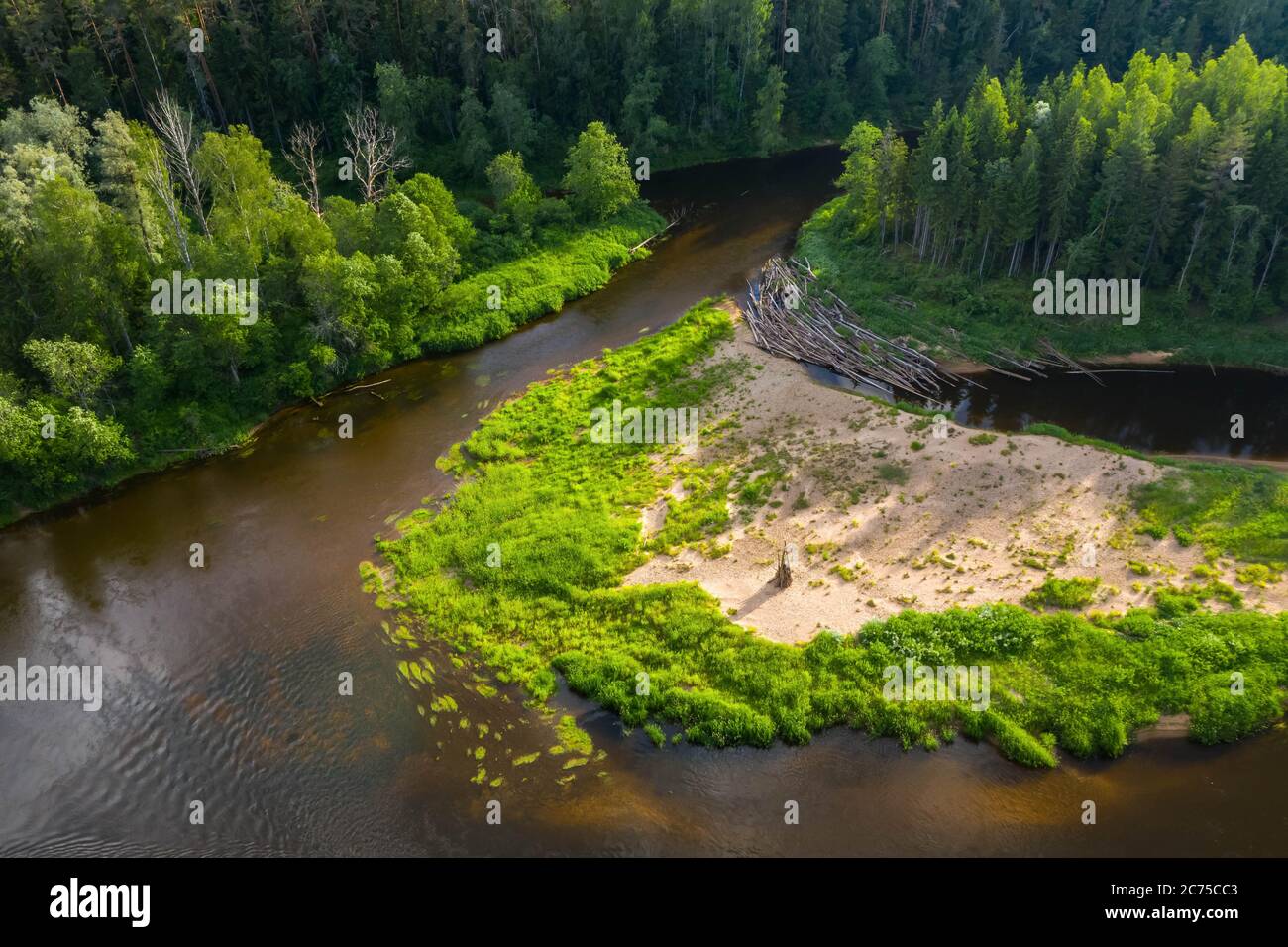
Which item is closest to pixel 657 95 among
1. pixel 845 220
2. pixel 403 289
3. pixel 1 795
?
pixel 845 220

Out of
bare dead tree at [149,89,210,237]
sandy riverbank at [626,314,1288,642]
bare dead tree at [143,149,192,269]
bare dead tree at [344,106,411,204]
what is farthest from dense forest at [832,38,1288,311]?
bare dead tree at [143,149,192,269]

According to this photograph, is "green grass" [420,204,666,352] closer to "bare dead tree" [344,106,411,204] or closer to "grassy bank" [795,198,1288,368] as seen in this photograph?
"bare dead tree" [344,106,411,204]

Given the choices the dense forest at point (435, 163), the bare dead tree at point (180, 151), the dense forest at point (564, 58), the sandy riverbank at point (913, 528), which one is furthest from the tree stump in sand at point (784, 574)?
the dense forest at point (564, 58)

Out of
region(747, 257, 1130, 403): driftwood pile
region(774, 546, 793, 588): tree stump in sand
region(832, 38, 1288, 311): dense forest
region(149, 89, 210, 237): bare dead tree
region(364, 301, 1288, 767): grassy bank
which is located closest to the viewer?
region(364, 301, 1288, 767): grassy bank

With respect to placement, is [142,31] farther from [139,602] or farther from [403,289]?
[139,602]

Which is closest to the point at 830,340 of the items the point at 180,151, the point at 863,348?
the point at 863,348

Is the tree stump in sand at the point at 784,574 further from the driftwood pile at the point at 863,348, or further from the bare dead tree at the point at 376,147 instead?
the bare dead tree at the point at 376,147

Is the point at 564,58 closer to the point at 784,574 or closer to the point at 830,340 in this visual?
the point at 830,340
